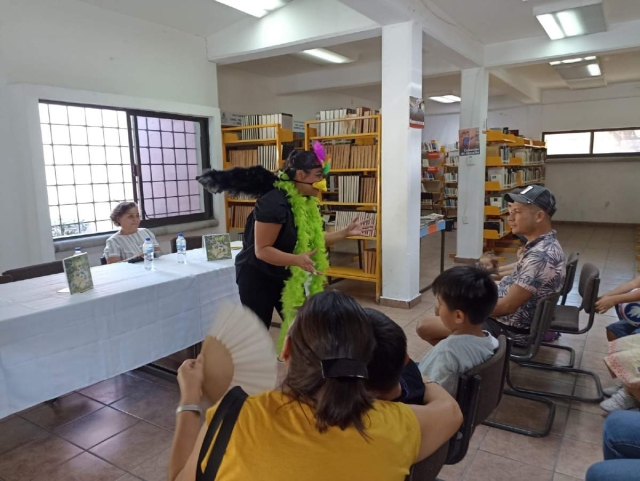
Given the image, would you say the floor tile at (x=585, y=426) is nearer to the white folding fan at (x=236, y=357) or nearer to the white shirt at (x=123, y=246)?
the white folding fan at (x=236, y=357)

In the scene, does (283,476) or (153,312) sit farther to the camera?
(153,312)

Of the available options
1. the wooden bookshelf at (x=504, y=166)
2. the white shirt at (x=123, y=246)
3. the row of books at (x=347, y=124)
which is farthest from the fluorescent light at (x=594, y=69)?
the white shirt at (x=123, y=246)

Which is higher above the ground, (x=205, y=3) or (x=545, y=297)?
(x=205, y=3)

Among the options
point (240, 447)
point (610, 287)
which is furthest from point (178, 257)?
point (610, 287)

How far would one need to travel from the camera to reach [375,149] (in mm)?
4648

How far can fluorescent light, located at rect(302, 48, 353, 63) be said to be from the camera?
243 inches

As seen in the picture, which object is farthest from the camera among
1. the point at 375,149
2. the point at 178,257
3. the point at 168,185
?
the point at 168,185

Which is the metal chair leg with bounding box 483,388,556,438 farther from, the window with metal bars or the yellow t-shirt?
the window with metal bars

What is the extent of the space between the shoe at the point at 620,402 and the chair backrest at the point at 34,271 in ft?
11.6

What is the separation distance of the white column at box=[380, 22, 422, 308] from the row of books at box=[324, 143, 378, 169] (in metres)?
0.27

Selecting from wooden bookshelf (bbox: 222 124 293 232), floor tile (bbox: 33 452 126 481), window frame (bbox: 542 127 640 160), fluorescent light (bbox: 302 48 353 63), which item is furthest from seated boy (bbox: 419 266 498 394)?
window frame (bbox: 542 127 640 160)

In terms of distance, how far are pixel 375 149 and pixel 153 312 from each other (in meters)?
2.94

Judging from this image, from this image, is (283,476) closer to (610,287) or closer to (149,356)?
(149,356)

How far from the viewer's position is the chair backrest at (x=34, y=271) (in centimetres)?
286
